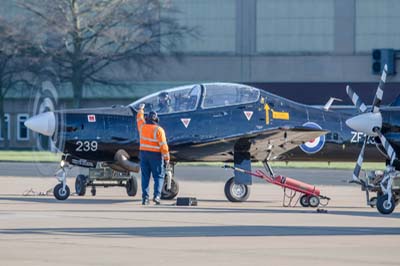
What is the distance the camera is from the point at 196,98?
2342 centimetres

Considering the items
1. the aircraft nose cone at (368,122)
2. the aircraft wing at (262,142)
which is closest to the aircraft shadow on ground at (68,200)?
the aircraft wing at (262,142)

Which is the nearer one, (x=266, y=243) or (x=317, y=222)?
(x=266, y=243)

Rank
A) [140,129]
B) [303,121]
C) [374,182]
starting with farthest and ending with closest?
[303,121], [140,129], [374,182]

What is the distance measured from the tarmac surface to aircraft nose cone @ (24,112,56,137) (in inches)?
52.8

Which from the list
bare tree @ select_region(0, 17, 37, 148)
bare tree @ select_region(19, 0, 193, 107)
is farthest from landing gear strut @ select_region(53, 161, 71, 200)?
bare tree @ select_region(0, 17, 37, 148)

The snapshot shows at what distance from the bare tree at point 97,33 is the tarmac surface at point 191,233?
37168 millimetres

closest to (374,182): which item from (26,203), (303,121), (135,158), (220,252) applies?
(303,121)

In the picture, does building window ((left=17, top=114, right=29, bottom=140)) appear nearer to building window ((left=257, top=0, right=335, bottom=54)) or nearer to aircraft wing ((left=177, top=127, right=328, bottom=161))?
building window ((left=257, top=0, right=335, bottom=54))

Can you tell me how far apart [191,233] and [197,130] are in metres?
7.60

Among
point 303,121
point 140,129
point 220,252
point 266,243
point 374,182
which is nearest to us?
point 220,252

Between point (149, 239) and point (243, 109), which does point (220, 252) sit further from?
point (243, 109)

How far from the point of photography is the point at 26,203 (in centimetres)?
2150

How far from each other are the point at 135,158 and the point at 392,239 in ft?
29.0

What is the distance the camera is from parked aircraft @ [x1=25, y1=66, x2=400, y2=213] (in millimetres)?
22812
